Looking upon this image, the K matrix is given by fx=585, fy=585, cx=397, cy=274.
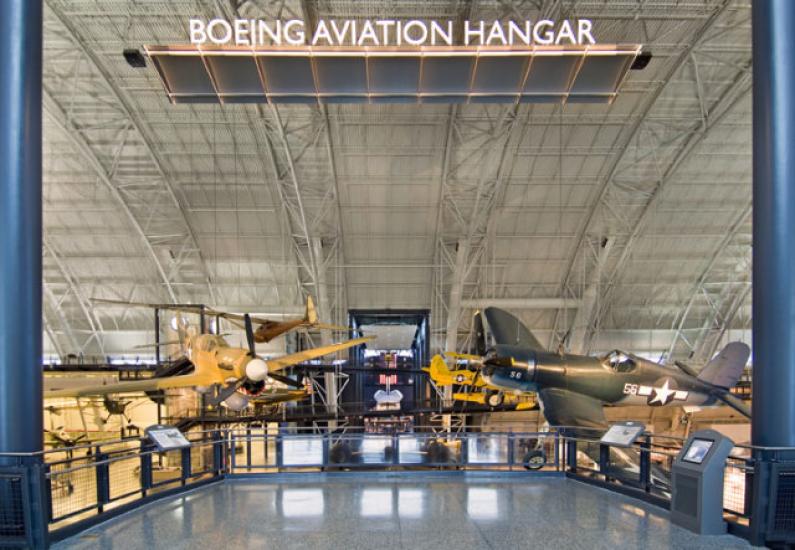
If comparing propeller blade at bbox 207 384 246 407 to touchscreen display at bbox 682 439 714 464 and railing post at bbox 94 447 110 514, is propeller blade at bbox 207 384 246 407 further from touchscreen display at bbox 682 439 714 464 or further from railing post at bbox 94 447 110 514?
touchscreen display at bbox 682 439 714 464

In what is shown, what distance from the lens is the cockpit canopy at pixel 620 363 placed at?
14805mm

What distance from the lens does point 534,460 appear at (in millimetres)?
10562

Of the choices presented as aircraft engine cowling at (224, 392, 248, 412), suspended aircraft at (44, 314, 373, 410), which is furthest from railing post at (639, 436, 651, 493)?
aircraft engine cowling at (224, 392, 248, 412)

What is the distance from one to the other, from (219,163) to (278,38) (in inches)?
632

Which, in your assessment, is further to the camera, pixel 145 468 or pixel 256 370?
pixel 256 370

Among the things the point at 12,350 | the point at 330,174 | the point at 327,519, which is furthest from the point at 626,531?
the point at 330,174

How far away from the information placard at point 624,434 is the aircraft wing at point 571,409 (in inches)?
149

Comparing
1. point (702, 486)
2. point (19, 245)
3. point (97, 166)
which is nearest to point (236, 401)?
point (19, 245)

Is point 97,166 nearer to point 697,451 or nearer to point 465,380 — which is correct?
point 465,380

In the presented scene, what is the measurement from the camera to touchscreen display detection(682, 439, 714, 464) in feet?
22.4

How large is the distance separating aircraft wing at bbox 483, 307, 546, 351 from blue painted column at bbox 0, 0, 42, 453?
511 inches

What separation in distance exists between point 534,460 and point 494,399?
549 inches

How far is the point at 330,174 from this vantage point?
24.6 metres

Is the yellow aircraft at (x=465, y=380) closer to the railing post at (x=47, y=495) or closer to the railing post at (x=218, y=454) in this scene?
the railing post at (x=218, y=454)
